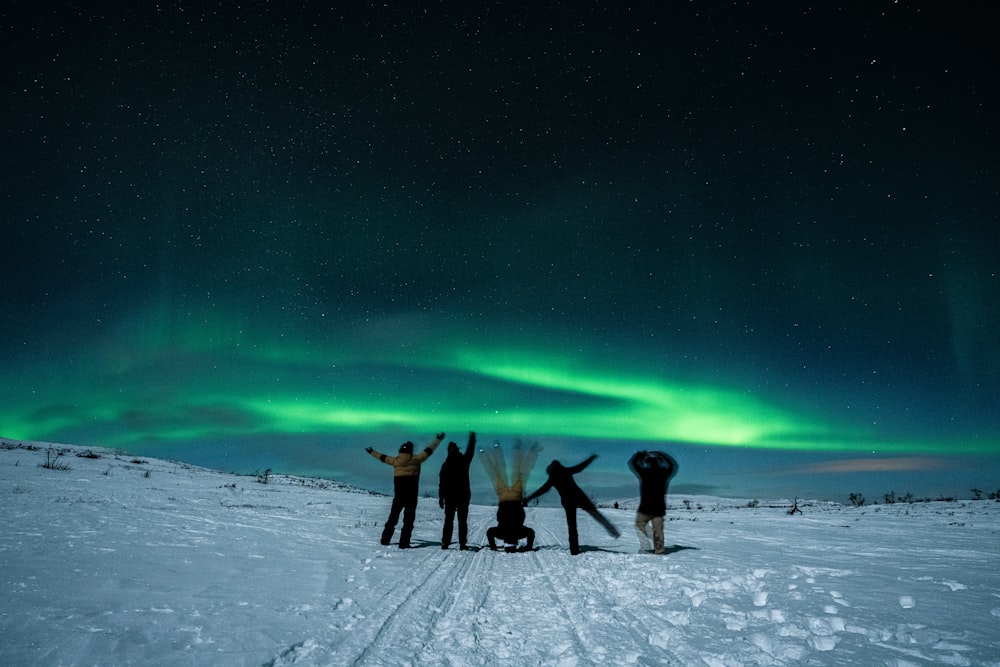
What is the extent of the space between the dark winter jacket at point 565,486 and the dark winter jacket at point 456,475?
4.59 feet

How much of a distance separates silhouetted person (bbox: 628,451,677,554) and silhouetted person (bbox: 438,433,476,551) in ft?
11.0

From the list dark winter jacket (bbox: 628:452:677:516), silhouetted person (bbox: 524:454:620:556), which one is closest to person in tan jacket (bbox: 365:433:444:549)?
silhouetted person (bbox: 524:454:620:556)

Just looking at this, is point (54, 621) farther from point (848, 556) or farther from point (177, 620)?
point (848, 556)

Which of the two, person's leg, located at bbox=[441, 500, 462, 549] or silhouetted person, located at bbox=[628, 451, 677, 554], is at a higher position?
silhouetted person, located at bbox=[628, 451, 677, 554]

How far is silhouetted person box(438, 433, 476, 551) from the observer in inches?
384

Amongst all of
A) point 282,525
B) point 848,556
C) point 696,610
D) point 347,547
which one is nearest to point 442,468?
point 347,547

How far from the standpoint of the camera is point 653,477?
9.42m

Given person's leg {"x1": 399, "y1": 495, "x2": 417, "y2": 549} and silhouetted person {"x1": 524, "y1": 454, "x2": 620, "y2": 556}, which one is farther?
silhouetted person {"x1": 524, "y1": 454, "x2": 620, "y2": 556}

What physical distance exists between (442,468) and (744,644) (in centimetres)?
694

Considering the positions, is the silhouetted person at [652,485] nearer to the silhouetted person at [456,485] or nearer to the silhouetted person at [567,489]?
the silhouetted person at [567,489]

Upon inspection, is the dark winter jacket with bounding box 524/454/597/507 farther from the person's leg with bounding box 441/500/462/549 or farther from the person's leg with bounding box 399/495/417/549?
the person's leg with bounding box 399/495/417/549

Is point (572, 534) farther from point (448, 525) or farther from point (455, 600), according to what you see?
point (455, 600)

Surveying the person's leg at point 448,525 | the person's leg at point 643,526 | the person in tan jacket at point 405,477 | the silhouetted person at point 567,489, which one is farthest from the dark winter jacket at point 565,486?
the person in tan jacket at point 405,477

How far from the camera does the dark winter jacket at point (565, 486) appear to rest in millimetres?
9852
